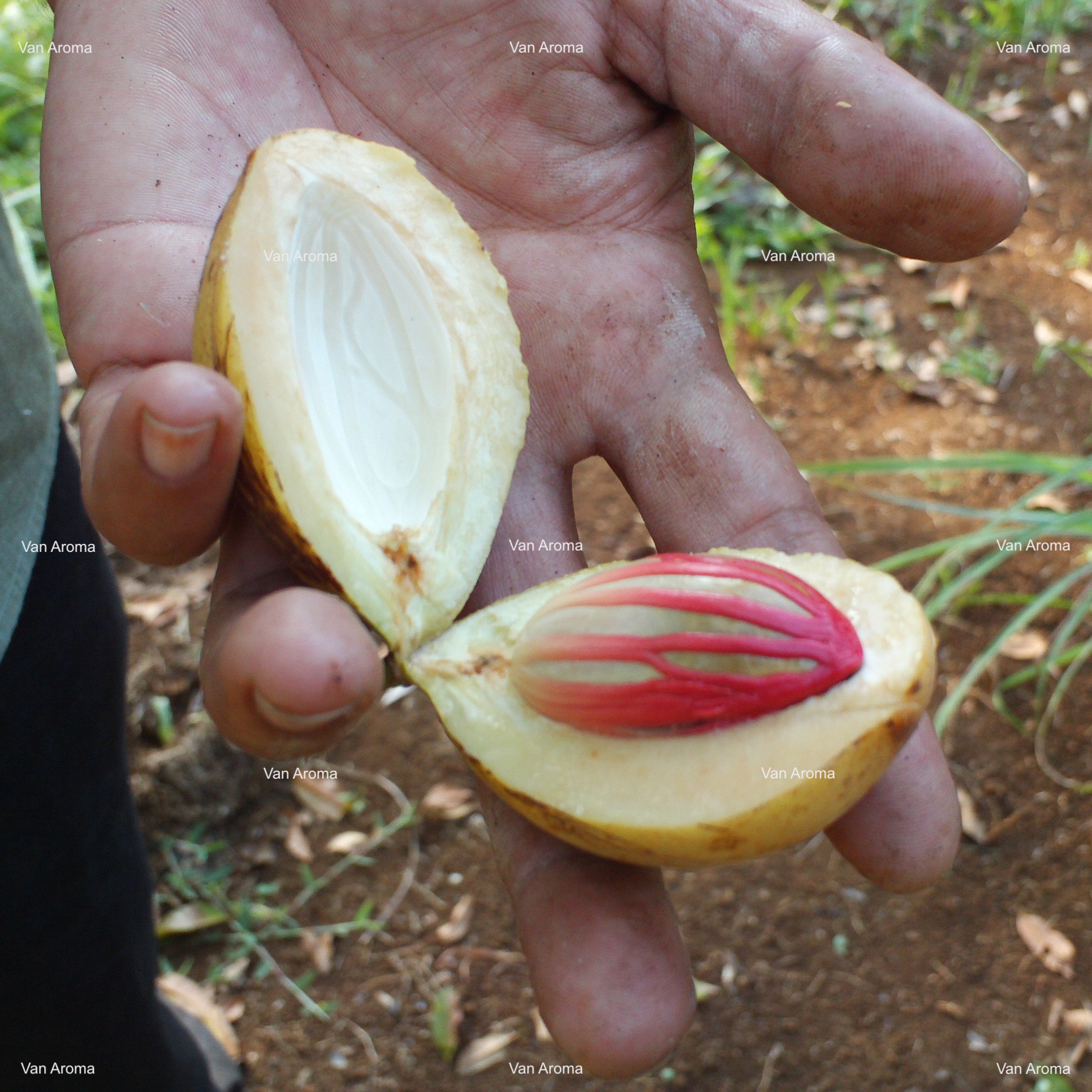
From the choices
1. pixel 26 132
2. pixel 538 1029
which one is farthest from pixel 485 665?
Result: pixel 26 132

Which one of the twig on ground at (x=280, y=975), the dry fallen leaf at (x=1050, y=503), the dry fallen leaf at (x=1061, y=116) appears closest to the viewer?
the twig on ground at (x=280, y=975)

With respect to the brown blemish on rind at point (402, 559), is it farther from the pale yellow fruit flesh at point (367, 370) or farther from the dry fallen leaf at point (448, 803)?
the dry fallen leaf at point (448, 803)

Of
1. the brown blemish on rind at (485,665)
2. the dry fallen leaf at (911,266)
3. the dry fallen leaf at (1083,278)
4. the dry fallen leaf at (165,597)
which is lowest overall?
the dry fallen leaf at (165,597)

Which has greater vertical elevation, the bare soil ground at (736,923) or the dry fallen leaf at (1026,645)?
the dry fallen leaf at (1026,645)

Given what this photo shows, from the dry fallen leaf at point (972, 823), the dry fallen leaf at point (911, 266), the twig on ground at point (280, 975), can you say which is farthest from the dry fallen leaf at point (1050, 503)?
the twig on ground at point (280, 975)

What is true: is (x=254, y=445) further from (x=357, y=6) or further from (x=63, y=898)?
(x=357, y=6)

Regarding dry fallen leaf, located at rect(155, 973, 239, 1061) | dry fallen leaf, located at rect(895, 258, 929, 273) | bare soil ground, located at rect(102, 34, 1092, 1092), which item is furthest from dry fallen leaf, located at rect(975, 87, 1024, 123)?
dry fallen leaf, located at rect(155, 973, 239, 1061)

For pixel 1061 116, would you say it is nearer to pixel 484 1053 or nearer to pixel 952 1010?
pixel 952 1010

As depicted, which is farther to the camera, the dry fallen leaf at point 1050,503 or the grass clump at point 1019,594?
the dry fallen leaf at point 1050,503
